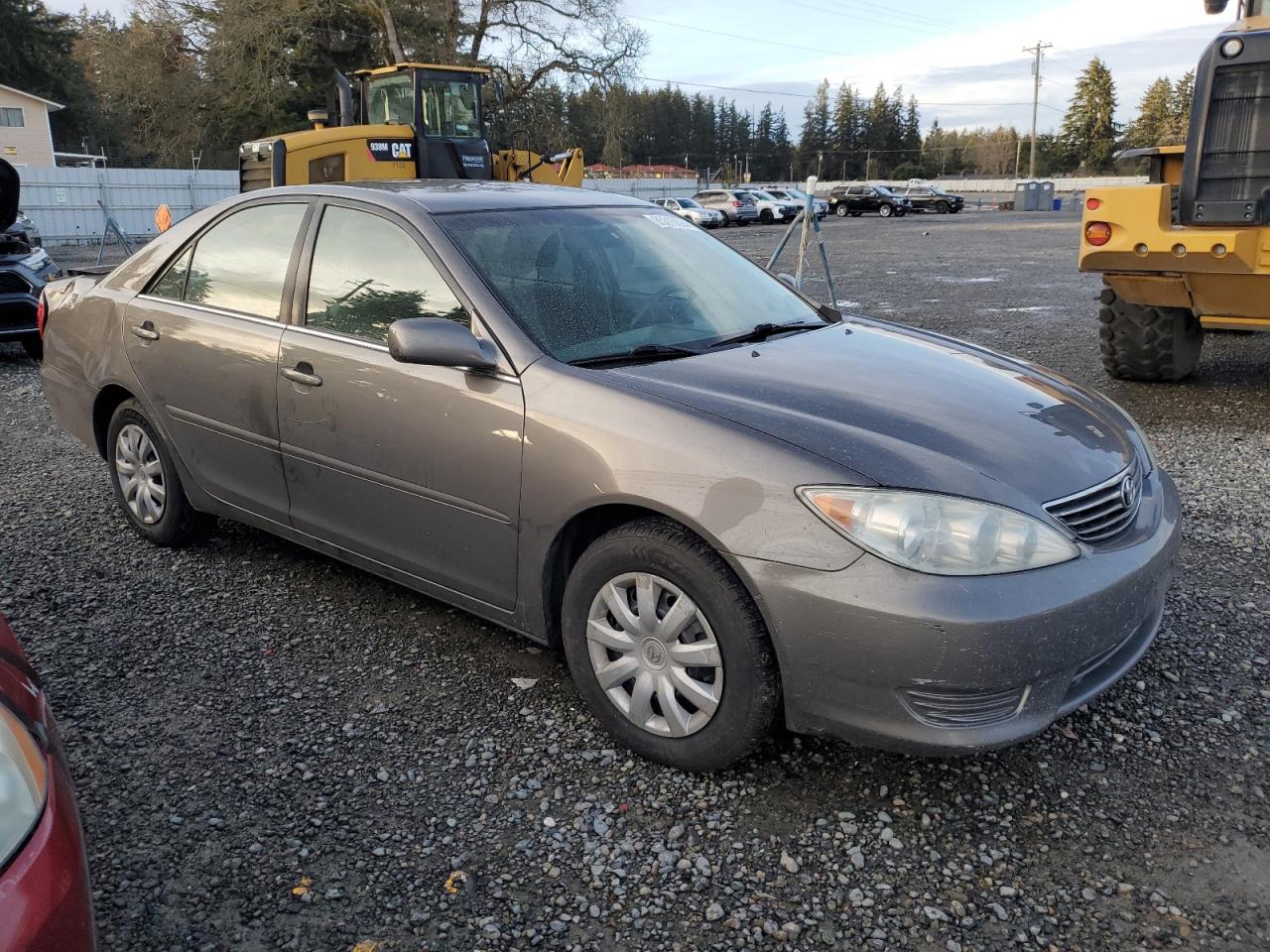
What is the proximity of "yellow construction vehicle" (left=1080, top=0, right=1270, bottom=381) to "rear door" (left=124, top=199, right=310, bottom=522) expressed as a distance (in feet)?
17.6

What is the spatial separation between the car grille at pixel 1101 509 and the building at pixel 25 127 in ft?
190

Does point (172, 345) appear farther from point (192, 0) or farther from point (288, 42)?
point (192, 0)

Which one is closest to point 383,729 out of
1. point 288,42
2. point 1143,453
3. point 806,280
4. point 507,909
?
point 507,909

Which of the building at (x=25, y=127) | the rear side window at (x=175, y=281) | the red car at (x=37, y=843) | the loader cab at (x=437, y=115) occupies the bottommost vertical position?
the red car at (x=37, y=843)

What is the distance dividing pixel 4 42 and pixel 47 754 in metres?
65.7

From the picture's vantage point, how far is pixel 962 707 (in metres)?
2.50

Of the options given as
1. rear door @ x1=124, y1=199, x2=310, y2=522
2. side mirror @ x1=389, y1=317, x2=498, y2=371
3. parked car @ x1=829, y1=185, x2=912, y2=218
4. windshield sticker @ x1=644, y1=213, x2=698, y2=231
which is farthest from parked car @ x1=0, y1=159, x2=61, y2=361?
parked car @ x1=829, y1=185, x2=912, y2=218

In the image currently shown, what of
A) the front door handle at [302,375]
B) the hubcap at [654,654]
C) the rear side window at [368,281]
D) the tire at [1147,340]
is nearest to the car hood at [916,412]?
the hubcap at [654,654]

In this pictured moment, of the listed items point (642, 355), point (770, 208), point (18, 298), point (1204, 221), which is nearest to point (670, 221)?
point (642, 355)

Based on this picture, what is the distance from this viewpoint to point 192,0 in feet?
148

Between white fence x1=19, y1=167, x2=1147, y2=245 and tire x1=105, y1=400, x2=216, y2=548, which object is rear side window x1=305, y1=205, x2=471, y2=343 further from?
white fence x1=19, y1=167, x2=1147, y2=245

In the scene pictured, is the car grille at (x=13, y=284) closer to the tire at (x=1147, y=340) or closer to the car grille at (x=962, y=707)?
the tire at (x=1147, y=340)

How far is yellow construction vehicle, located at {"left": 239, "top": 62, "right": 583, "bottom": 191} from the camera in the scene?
1530cm

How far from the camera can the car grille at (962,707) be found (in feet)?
8.16
